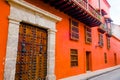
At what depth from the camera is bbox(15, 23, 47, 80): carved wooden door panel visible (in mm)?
6117

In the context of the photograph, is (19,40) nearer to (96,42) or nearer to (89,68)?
(89,68)

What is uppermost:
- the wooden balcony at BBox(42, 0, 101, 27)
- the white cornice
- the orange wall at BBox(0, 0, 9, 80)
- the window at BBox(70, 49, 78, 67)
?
the wooden balcony at BBox(42, 0, 101, 27)

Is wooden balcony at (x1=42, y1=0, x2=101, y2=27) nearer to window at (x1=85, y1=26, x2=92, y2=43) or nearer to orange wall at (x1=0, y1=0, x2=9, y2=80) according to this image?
window at (x1=85, y1=26, x2=92, y2=43)

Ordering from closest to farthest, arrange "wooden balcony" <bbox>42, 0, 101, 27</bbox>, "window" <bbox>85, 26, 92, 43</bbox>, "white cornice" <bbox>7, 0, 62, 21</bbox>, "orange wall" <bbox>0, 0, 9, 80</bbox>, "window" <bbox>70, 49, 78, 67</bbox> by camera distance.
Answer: "orange wall" <bbox>0, 0, 9, 80</bbox>, "white cornice" <bbox>7, 0, 62, 21</bbox>, "wooden balcony" <bbox>42, 0, 101, 27</bbox>, "window" <bbox>70, 49, 78, 67</bbox>, "window" <bbox>85, 26, 92, 43</bbox>

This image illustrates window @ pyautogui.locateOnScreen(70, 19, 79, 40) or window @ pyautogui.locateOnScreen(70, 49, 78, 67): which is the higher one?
window @ pyautogui.locateOnScreen(70, 19, 79, 40)

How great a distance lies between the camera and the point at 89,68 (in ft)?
41.3

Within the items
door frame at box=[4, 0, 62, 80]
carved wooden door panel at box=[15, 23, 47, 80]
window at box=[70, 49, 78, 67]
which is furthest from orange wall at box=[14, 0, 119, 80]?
carved wooden door panel at box=[15, 23, 47, 80]

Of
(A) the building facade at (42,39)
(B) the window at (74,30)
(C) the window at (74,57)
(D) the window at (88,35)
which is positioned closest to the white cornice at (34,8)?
(A) the building facade at (42,39)

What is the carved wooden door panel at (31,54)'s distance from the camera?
612 centimetres

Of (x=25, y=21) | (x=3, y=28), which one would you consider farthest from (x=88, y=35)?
(x=3, y=28)

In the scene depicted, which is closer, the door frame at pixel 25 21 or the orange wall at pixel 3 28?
the orange wall at pixel 3 28

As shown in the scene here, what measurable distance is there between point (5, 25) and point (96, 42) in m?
10.1

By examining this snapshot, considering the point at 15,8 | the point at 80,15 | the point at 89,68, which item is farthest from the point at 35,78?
the point at 89,68

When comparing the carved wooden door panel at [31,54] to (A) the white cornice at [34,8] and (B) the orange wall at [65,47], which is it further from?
(B) the orange wall at [65,47]
